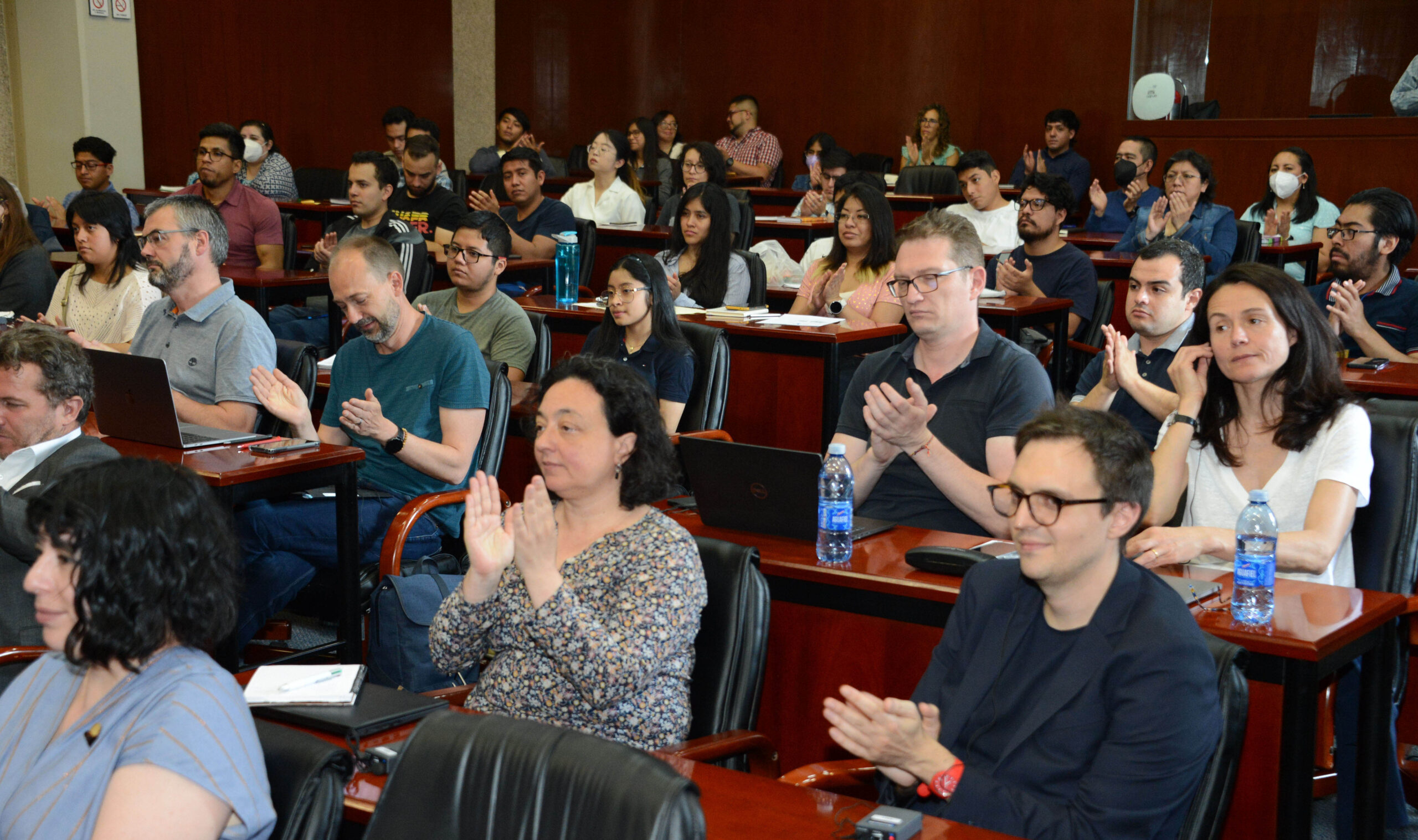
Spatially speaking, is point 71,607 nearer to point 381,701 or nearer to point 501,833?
point 381,701

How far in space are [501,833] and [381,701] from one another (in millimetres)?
646

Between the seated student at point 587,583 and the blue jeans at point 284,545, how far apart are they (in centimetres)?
123

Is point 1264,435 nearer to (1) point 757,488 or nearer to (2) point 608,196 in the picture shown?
(1) point 757,488

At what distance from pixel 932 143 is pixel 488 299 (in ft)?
23.6

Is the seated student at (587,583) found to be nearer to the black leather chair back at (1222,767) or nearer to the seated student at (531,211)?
the black leather chair back at (1222,767)

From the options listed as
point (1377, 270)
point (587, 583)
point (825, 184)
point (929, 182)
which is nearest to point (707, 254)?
point (1377, 270)

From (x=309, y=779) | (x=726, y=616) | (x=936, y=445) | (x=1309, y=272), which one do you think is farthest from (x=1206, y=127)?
(x=309, y=779)

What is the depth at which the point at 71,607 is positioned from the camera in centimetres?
149

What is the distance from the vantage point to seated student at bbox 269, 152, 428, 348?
234 inches

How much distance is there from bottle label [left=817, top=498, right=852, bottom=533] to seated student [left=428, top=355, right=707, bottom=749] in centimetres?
38

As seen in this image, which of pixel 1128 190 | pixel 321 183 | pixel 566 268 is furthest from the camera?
pixel 321 183

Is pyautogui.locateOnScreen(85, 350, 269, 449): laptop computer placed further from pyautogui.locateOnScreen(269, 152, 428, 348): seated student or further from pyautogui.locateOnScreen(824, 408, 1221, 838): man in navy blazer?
pyautogui.locateOnScreen(269, 152, 428, 348): seated student

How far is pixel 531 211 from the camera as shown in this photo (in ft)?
23.2

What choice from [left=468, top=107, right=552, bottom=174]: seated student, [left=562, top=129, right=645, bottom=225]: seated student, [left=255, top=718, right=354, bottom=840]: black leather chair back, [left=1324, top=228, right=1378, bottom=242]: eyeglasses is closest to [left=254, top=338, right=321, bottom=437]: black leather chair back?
[left=255, top=718, right=354, bottom=840]: black leather chair back
